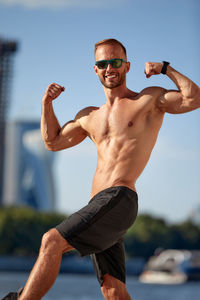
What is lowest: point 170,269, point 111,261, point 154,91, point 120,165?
point 170,269

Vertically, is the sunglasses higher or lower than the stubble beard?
higher

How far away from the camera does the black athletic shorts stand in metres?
5.23

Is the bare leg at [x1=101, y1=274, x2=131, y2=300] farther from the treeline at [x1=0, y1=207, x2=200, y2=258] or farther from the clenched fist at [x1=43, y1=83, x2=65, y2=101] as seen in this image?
the treeline at [x1=0, y1=207, x2=200, y2=258]

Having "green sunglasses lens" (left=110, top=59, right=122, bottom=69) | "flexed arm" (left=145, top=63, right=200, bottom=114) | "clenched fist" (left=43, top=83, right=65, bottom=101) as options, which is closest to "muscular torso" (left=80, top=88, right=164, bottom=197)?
"flexed arm" (left=145, top=63, right=200, bottom=114)

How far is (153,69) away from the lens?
565 centimetres

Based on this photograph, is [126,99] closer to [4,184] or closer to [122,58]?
[122,58]

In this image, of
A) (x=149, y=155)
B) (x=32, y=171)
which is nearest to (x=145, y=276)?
(x=32, y=171)

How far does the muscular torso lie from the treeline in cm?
7416

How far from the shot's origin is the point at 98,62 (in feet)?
19.0

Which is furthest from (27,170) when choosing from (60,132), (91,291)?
(60,132)

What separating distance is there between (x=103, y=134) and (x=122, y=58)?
0.69 m

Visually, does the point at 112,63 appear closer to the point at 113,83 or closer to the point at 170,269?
the point at 113,83

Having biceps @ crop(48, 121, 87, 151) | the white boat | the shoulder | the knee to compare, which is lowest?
the white boat

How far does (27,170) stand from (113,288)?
311 feet
